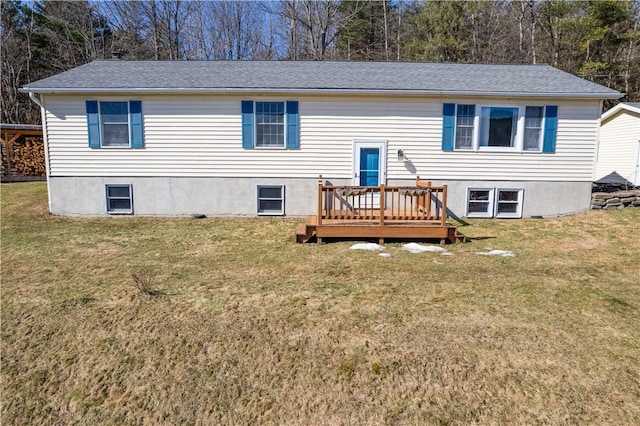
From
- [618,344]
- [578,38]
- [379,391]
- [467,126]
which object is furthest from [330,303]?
[578,38]

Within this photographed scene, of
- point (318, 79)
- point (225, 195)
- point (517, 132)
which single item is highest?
point (318, 79)

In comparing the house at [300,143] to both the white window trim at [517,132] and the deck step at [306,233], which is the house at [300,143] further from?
the deck step at [306,233]

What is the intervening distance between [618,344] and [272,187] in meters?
7.93

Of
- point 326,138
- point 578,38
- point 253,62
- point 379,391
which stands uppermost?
point 578,38

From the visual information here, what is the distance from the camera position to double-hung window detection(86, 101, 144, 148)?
32.5 ft

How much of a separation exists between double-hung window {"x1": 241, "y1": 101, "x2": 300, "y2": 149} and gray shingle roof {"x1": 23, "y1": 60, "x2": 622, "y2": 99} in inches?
18.1

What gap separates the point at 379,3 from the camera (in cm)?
2545

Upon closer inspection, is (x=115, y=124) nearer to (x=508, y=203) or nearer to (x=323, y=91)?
(x=323, y=91)

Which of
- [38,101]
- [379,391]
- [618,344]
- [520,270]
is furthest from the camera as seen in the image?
[38,101]

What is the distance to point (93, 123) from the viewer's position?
992cm

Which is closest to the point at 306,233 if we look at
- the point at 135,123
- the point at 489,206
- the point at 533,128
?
the point at 489,206

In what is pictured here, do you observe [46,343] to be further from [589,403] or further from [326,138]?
[326,138]

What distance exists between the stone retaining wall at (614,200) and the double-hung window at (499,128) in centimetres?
188

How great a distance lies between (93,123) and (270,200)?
4.86m
